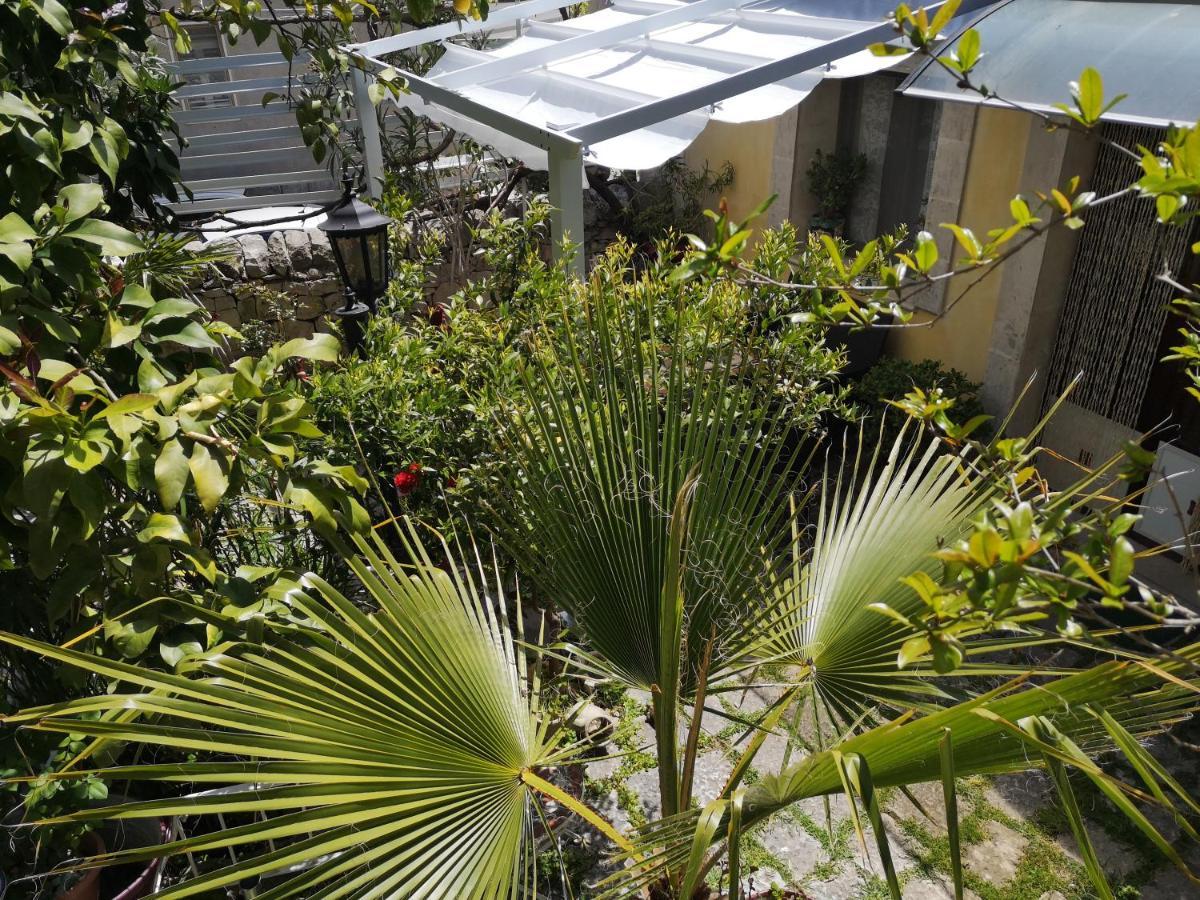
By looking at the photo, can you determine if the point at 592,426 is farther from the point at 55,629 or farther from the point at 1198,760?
the point at 1198,760

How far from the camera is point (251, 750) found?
1.56 m

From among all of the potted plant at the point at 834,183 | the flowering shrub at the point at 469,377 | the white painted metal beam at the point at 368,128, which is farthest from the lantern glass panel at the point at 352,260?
the potted plant at the point at 834,183

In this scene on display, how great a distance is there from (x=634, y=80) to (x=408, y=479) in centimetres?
294

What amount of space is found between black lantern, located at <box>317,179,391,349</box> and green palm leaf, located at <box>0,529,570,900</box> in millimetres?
1926

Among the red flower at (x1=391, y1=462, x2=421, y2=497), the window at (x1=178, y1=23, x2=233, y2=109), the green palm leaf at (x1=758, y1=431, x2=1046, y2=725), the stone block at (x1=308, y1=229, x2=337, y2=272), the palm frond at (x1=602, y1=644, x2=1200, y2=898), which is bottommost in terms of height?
the stone block at (x1=308, y1=229, x2=337, y2=272)

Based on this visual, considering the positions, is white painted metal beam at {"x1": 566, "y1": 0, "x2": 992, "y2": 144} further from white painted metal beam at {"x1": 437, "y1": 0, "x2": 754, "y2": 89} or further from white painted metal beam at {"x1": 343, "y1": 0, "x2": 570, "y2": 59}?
white painted metal beam at {"x1": 343, "y1": 0, "x2": 570, "y2": 59}

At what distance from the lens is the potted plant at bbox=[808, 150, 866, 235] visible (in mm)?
7004

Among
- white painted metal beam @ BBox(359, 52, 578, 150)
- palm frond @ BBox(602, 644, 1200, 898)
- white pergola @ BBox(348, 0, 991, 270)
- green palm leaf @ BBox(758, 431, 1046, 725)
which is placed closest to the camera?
palm frond @ BBox(602, 644, 1200, 898)

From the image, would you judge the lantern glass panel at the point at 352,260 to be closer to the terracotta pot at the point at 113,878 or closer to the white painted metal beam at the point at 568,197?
the white painted metal beam at the point at 568,197

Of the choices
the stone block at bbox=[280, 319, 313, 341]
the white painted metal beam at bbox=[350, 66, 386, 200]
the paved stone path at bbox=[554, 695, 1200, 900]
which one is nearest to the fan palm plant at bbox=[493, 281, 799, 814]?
the paved stone path at bbox=[554, 695, 1200, 900]

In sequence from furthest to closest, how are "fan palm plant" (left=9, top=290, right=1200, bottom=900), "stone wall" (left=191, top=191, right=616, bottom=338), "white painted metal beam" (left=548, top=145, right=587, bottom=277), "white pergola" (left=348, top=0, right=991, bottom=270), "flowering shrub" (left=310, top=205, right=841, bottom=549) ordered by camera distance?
"stone wall" (left=191, top=191, right=616, bottom=338), "white pergola" (left=348, top=0, right=991, bottom=270), "white painted metal beam" (left=548, top=145, right=587, bottom=277), "flowering shrub" (left=310, top=205, right=841, bottom=549), "fan palm plant" (left=9, top=290, right=1200, bottom=900)

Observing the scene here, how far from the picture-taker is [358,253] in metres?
3.73

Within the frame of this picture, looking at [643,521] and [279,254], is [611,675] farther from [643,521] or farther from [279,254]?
[279,254]

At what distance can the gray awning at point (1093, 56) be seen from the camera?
380 cm
